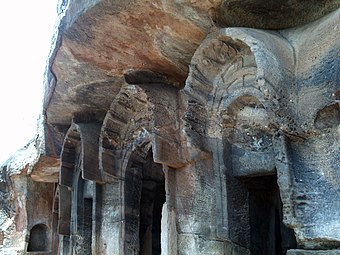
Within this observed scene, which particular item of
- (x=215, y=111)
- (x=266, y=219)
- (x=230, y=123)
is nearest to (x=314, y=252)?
(x=266, y=219)

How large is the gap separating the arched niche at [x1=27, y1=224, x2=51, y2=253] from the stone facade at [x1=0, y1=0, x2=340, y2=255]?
4.27m

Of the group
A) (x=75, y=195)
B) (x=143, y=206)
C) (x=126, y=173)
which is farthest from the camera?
(x=75, y=195)

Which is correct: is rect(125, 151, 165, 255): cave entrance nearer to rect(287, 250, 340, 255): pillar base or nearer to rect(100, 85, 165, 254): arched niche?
rect(100, 85, 165, 254): arched niche

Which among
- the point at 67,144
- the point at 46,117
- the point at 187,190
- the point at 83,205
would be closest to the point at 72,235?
the point at 83,205

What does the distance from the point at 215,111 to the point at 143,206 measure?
2356 millimetres

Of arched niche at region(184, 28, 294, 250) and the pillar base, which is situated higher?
arched niche at region(184, 28, 294, 250)

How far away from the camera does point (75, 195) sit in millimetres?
6676

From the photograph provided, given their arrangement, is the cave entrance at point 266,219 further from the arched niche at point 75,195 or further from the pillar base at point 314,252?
the arched niche at point 75,195

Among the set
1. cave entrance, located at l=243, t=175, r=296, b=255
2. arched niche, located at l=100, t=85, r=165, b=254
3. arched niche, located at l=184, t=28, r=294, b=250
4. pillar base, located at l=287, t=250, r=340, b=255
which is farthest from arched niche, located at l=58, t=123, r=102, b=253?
pillar base, located at l=287, t=250, r=340, b=255

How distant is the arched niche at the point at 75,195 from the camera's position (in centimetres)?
632

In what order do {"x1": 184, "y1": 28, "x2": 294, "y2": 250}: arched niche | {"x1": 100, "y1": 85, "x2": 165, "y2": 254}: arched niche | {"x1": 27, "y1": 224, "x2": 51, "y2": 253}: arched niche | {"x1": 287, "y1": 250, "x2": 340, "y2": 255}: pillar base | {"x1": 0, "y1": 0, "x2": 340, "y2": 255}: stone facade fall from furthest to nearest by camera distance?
1. {"x1": 27, "y1": 224, "x2": 51, "y2": 253}: arched niche
2. {"x1": 100, "y1": 85, "x2": 165, "y2": 254}: arched niche
3. {"x1": 184, "y1": 28, "x2": 294, "y2": 250}: arched niche
4. {"x1": 0, "y1": 0, "x2": 340, "y2": 255}: stone facade
5. {"x1": 287, "y1": 250, "x2": 340, "y2": 255}: pillar base

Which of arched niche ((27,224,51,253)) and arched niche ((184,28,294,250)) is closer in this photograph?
arched niche ((184,28,294,250))

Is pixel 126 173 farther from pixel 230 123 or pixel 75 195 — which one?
pixel 230 123

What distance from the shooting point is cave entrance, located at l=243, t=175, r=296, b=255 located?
411 cm
